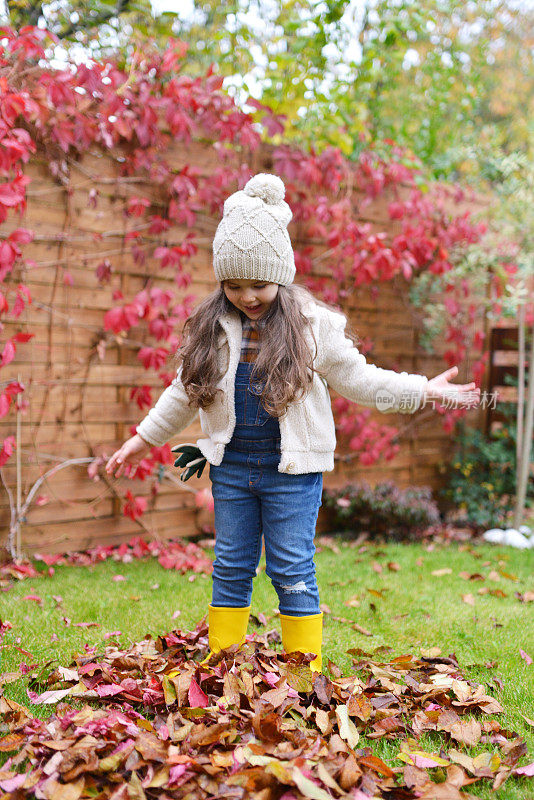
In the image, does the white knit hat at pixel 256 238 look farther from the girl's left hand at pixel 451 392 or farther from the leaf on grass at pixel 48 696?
the leaf on grass at pixel 48 696

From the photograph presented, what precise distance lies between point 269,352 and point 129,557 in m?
2.04

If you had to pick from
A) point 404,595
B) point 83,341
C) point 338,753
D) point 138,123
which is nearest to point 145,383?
point 83,341

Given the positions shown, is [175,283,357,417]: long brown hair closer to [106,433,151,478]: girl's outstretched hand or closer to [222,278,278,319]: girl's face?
[222,278,278,319]: girl's face

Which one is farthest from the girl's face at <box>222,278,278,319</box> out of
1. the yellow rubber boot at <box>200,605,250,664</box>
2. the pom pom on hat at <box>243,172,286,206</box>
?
the yellow rubber boot at <box>200,605,250,664</box>

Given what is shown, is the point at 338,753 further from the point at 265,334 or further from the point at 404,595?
the point at 404,595

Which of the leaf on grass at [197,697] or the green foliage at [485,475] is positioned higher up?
the green foliage at [485,475]

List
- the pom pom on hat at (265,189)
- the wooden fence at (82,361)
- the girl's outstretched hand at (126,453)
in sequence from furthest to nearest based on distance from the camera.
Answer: the wooden fence at (82,361)
the girl's outstretched hand at (126,453)
the pom pom on hat at (265,189)

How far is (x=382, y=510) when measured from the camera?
14.0ft

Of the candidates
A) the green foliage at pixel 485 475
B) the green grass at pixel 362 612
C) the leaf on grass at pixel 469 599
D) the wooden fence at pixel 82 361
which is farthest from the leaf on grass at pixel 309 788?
the green foliage at pixel 485 475

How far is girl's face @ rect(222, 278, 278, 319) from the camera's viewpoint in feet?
6.69

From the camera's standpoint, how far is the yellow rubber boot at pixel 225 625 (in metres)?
2.15

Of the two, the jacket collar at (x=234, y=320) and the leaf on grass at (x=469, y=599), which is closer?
the jacket collar at (x=234, y=320)

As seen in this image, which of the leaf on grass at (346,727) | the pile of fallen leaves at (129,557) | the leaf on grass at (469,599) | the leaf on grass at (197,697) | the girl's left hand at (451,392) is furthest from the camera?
the pile of fallen leaves at (129,557)

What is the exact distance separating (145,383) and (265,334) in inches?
74.9
